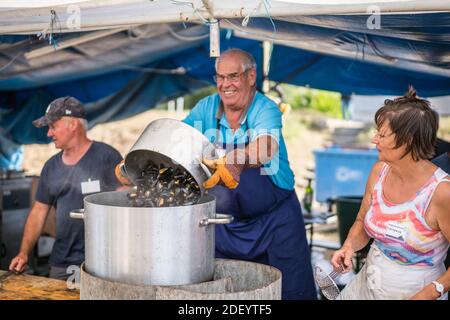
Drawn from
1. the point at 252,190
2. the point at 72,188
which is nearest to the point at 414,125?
the point at 252,190

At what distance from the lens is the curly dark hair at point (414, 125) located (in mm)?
2295

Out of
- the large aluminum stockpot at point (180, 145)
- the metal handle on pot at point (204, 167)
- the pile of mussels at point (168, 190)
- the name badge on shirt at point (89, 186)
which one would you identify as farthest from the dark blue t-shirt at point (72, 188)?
the metal handle on pot at point (204, 167)

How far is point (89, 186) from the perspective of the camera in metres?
3.82

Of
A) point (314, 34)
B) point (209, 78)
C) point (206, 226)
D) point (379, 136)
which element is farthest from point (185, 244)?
point (209, 78)

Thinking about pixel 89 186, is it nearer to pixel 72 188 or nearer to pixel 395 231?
pixel 72 188

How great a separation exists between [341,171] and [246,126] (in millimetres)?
5753

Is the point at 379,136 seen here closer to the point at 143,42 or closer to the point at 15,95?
the point at 143,42

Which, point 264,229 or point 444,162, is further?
point 264,229

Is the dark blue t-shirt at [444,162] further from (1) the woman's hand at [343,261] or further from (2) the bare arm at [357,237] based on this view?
(1) the woman's hand at [343,261]

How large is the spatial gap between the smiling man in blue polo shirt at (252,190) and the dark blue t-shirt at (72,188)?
31.9 inches

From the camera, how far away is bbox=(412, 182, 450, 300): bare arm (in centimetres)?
227

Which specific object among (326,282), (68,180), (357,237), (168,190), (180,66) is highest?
(180,66)

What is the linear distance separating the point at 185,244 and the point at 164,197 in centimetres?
24
